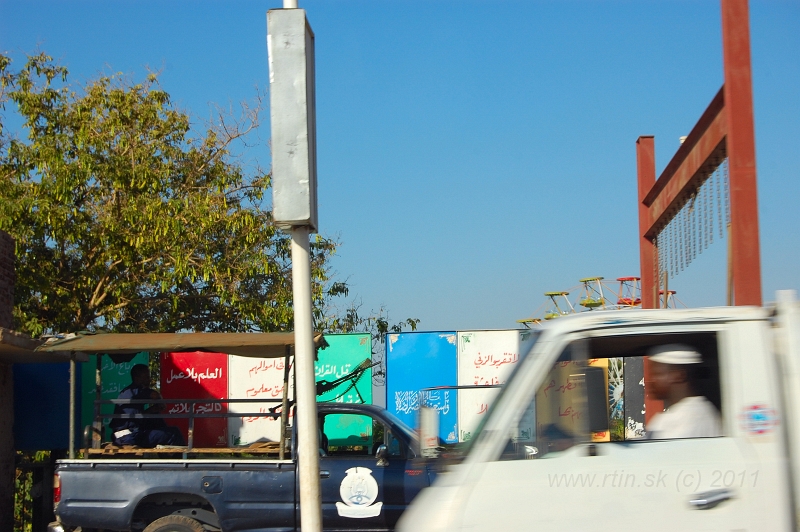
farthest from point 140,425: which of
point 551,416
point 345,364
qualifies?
point 551,416

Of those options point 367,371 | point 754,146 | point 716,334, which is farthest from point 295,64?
point 367,371

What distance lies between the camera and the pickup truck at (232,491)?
7.68 metres

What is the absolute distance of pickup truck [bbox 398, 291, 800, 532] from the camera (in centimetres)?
340

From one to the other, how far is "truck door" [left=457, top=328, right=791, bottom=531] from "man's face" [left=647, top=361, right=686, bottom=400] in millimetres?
162

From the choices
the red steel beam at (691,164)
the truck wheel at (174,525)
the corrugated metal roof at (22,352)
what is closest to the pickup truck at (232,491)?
the truck wheel at (174,525)

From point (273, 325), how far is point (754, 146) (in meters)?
10.3

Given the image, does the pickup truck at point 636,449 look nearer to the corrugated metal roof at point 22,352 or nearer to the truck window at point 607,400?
the truck window at point 607,400

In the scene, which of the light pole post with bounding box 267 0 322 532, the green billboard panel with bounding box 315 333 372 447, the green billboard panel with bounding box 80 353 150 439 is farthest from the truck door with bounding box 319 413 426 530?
the green billboard panel with bounding box 80 353 150 439

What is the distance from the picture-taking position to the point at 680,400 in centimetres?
374

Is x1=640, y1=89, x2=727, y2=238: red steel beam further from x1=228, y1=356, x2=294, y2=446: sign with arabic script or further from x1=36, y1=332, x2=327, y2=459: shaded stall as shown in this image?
x1=228, y1=356, x2=294, y2=446: sign with arabic script

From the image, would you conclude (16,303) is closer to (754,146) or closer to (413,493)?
(413,493)

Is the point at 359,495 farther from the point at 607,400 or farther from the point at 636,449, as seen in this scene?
the point at 636,449

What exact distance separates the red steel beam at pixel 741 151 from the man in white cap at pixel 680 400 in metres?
1.37

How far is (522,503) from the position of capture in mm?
3520
